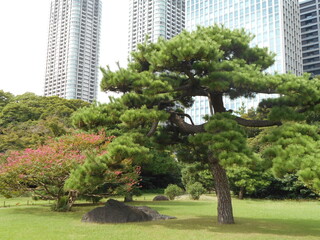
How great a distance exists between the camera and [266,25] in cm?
5141

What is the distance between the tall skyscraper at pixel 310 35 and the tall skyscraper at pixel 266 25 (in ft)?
32.4

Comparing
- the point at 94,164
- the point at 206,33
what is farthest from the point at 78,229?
the point at 206,33

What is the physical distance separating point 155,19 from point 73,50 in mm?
22325

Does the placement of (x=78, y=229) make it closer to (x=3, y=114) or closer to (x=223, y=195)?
(x=223, y=195)

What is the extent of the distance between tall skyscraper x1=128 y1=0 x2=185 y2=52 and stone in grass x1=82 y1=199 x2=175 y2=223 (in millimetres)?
68560

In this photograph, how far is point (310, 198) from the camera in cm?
1777

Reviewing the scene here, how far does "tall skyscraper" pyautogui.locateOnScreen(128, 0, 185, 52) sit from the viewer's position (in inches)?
2970

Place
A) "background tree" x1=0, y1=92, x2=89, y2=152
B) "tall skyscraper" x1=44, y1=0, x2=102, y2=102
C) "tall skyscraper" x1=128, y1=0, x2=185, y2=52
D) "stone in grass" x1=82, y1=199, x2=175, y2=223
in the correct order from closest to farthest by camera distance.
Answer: "stone in grass" x1=82, y1=199, x2=175, y2=223 < "background tree" x1=0, y1=92, x2=89, y2=152 < "tall skyscraper" x1=44, y1=0, x2=102, y2=102 < "tall skyscraper" x1=128, y1=0, x2=185, y2=52

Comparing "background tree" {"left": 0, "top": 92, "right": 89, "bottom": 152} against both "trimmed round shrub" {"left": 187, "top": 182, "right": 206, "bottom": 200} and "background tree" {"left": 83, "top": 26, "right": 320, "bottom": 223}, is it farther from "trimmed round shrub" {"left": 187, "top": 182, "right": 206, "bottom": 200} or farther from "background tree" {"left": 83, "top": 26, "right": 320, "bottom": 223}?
"background tree" {"left": 83, "top": 26, "right": 320, "bottom": 223}

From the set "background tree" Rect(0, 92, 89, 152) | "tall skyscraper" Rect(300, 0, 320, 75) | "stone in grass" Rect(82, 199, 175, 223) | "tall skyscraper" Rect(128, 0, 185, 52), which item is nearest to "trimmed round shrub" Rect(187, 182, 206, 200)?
"background tree" Rect(0, 92, 89, 152)

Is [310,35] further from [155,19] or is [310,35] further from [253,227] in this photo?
[253,227]

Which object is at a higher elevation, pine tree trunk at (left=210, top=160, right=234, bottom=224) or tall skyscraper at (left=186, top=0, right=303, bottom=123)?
tall skyscraper at (left=186, top=0, right=303, bottom=123)

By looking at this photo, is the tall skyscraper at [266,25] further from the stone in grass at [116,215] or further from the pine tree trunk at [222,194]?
the pine tree trunk at [222,194]

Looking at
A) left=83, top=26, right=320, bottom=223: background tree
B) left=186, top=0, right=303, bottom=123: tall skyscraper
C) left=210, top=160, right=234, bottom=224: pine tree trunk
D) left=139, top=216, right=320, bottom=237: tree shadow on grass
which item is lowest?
left=139, top=216, right=320, bottom=237: tree shadow on grass
